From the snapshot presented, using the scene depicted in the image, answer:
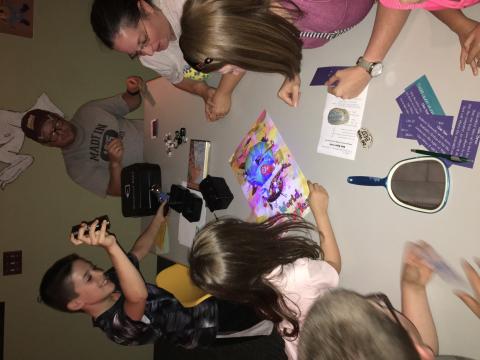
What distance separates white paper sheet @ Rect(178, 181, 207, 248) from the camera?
158 centimetres

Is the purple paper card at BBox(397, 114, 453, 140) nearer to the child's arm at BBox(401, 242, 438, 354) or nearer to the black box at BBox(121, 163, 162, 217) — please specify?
the child's arm at BBox(401, 242, 438, 354)

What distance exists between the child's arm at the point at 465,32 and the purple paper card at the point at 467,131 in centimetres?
8

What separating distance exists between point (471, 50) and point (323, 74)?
40 centimetres

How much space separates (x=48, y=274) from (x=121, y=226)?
102cm

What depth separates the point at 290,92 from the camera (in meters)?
1.14

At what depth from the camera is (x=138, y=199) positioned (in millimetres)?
1853

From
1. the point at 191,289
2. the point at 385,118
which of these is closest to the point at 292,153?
the point at 385,118

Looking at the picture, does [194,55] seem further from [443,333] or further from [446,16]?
[443,333]

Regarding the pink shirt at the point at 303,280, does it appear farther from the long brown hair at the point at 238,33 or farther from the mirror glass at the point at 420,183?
the long brown hair at the point at 238,33

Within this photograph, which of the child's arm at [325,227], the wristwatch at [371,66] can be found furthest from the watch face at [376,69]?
the child's arm at [325,227]

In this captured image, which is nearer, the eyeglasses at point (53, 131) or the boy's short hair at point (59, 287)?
the boy's short hair at point (59, 287)

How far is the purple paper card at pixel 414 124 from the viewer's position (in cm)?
81

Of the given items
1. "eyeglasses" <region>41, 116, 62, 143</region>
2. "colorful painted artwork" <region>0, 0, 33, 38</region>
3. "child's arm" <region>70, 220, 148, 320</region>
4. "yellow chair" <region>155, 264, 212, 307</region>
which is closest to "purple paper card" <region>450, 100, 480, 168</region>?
"child's arm" <region>70, 220, 148, 320</region>

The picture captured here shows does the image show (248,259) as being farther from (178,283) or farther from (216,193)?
(178,283)
